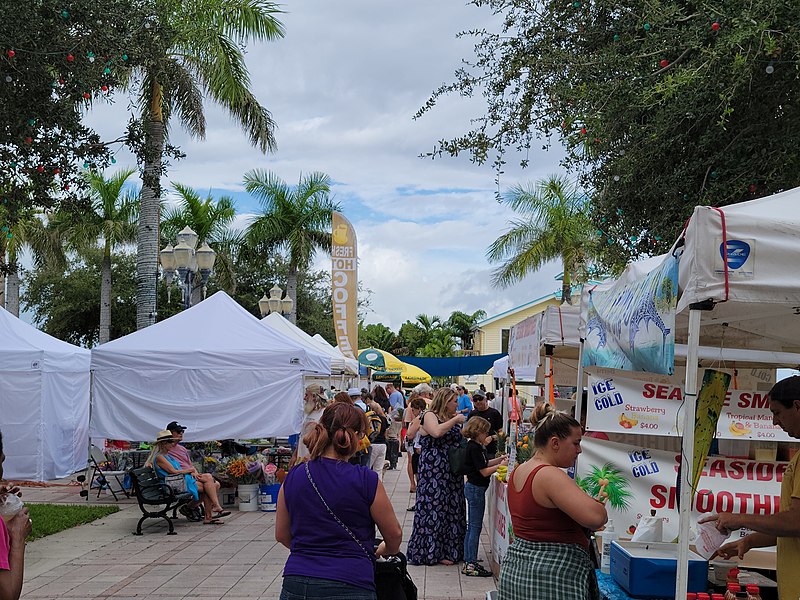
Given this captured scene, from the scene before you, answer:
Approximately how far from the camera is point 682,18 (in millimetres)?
8312

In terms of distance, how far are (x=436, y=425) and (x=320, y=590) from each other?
16.5 ft

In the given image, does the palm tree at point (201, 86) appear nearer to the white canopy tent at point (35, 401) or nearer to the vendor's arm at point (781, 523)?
the white canopy tent at point (35, 401)

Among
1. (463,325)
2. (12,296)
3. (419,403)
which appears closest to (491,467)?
(419,403)

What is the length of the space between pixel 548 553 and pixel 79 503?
12.4 meters

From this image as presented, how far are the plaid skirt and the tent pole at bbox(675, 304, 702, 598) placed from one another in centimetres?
45

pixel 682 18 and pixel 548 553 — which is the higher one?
pixel 682 18

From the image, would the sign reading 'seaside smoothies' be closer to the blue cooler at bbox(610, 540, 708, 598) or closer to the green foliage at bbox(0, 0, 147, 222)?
the blue cooler at bbox(610, 540, 708, 598)

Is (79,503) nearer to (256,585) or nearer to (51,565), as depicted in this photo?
(51,565)

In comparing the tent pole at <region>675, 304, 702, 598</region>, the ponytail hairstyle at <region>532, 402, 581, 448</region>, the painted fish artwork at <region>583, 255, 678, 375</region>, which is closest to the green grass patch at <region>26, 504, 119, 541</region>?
the painted fish artwork at <region>583, 255, 678, 375</region>

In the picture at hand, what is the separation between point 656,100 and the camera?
8.61 meters

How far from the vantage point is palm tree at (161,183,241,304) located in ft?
111

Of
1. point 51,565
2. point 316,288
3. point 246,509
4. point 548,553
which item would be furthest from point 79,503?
point 316,288

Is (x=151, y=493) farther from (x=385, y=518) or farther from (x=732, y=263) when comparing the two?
(x=732, y=263)

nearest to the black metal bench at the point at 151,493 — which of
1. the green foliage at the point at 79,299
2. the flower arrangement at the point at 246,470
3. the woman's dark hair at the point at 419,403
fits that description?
the flower arrangement at the point at 246,470
